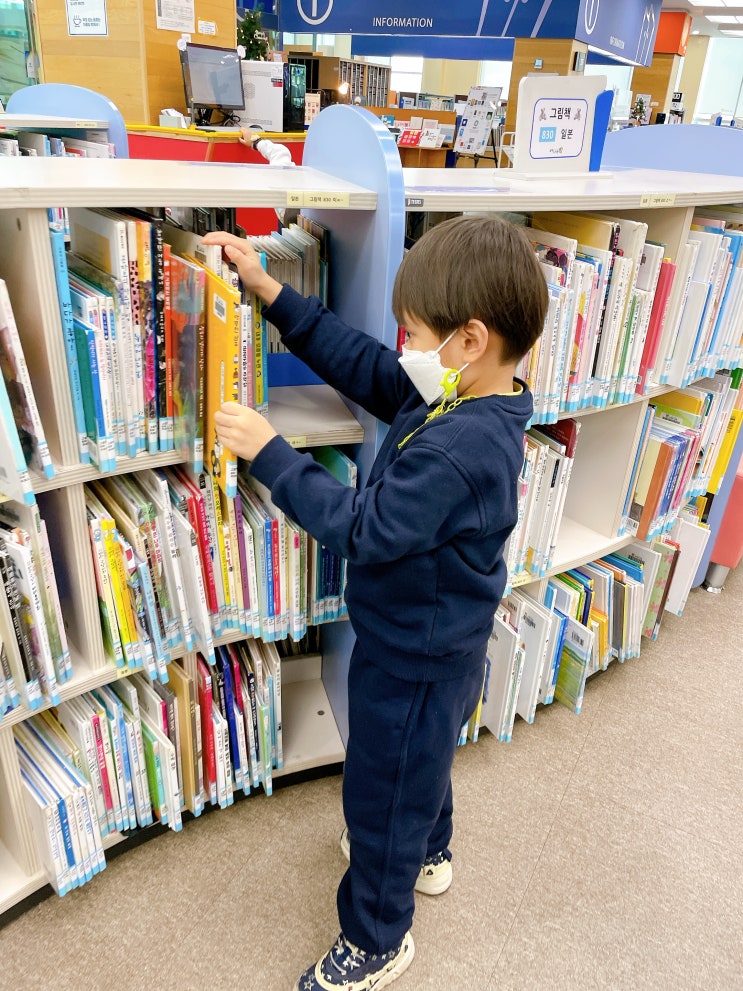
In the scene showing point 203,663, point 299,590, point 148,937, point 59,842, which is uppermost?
point 299,590

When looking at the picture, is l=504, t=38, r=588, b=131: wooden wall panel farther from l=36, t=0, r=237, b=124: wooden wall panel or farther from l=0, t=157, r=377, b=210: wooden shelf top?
l=0, t=157, r=377, b=210: wooden shelf top

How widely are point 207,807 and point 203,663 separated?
44 centimetres

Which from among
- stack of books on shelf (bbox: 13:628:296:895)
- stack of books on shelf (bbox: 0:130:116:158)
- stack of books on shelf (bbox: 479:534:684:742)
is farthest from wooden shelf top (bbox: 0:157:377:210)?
stack of books on shelf (bbox: 0:130:116:158)

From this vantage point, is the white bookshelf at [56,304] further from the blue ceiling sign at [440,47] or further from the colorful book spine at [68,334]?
the blue ceiling sign at [440,47]

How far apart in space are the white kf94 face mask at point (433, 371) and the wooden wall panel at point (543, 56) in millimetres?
4256

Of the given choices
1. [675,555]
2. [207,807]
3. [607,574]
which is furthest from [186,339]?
[675,555]

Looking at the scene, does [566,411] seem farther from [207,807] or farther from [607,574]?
[207,807]

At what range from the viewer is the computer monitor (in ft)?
12.8

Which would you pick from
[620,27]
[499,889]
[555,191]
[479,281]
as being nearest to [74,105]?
[555,191]

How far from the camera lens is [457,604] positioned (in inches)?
44.4

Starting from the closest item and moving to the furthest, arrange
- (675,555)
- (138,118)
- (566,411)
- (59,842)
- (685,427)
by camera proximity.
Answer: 1. (59,842)
2. (566,411)
3. (685,427)
4. (675,555)
5. (138,118)

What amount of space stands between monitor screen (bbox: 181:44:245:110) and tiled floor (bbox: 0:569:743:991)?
381 cm

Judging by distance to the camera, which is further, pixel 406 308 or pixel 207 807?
pixel 207 807

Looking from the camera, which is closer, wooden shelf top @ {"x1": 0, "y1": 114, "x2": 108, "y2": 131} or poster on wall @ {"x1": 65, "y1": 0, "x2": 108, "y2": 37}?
wooden shelf top @ {"x1": 0, "y1": 114, "x2": 108, "y2": 131}
